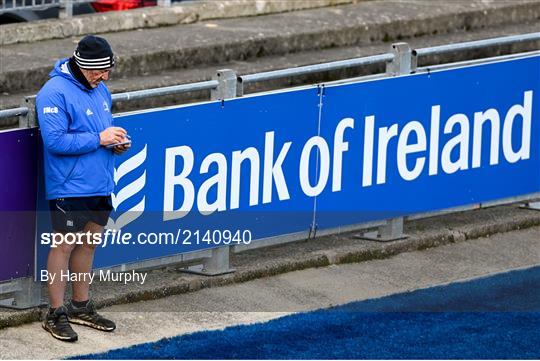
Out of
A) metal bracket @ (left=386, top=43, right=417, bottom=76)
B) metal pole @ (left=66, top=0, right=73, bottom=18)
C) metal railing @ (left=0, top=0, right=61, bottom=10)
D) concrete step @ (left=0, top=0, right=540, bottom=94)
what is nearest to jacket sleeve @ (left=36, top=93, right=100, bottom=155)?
metal bracket @ (left=386, top=43, right=417, bottom=76)

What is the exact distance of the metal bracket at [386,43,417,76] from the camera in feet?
37.3

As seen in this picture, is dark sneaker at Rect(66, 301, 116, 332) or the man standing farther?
dark sneaker at Rect(66, 301, 116, 332)

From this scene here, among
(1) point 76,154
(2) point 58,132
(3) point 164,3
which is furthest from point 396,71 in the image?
(3) point 164,3

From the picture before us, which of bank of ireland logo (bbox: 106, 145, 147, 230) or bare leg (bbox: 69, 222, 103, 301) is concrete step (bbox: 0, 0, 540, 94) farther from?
bare leg (bbox: 69, 222, 103, 301)

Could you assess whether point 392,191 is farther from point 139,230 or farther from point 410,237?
point 139,230

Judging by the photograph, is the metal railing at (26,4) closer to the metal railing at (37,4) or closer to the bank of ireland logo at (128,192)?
the metal railing at (37,4)

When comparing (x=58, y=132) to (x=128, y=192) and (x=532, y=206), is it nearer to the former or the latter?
(x=128, y=192)

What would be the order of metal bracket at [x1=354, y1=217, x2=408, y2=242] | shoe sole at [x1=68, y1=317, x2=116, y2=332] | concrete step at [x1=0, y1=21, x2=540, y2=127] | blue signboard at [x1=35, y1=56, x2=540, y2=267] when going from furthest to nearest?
concrete step at [x1=0, y1=21, x2=540, y2=127] < metal bracket at [x1=354, y1=217, x2=408, y2=242] < blue signboard at [x1=35, y1=56, x2=540, y2=267] < shoe sole at [x1=68, y1=317, x2=116, y2=332]

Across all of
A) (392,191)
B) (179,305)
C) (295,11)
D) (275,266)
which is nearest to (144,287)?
(179,305)

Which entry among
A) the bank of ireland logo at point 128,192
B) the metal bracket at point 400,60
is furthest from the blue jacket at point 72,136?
the metal bracket at point 400,60

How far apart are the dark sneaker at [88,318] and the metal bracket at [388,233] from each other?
9.21 ft

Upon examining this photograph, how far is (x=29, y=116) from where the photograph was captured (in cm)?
937

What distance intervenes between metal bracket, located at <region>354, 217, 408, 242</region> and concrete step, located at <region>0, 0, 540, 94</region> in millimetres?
3159

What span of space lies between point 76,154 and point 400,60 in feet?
10.3
